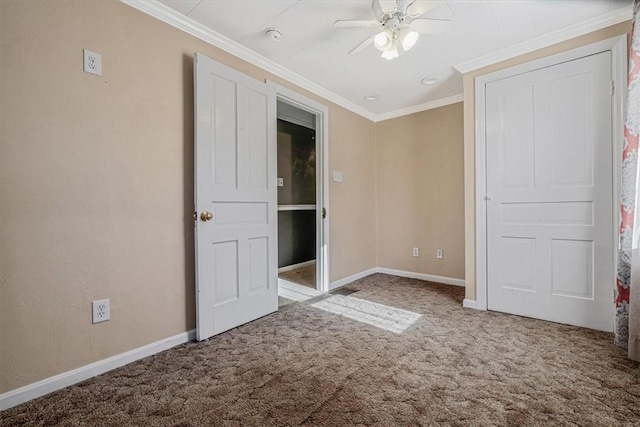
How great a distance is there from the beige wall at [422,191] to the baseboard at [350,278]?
8.4 inches

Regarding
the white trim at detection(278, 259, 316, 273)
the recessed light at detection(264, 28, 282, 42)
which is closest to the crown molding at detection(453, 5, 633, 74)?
the recessed light at detection(264, 28, 282, 42)

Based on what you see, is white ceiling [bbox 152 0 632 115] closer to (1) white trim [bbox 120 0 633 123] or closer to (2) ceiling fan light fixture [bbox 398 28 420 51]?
(1) white trim [bbox 120 0 633 123]

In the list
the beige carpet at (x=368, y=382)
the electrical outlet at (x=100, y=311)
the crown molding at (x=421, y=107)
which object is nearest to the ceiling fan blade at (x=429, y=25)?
the crown molding at (x=421, y=107)

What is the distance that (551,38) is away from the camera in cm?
236

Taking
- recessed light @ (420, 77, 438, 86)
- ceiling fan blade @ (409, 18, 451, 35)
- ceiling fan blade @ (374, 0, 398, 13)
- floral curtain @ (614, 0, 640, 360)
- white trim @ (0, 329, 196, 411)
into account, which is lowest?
white trim @ (0, 329, 196, 411)

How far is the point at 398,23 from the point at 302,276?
3.37m

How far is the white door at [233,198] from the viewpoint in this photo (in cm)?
213

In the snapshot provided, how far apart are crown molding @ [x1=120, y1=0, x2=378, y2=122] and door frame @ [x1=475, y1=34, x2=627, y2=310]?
166 centimetres

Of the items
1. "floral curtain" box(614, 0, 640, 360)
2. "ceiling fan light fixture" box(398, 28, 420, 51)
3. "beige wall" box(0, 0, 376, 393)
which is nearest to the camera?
"beige wall" box(0, 0, 376, 393)

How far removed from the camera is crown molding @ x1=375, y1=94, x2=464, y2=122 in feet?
11.8

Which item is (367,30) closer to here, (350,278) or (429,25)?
(429,25)

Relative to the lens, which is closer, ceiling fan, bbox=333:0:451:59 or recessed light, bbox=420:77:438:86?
ceiling fan, bbox=333:0:451:59

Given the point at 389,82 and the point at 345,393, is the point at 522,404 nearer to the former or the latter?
the point at 345,393

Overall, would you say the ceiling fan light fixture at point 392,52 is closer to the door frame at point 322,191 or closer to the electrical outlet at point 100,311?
the door frame at point 322,191
